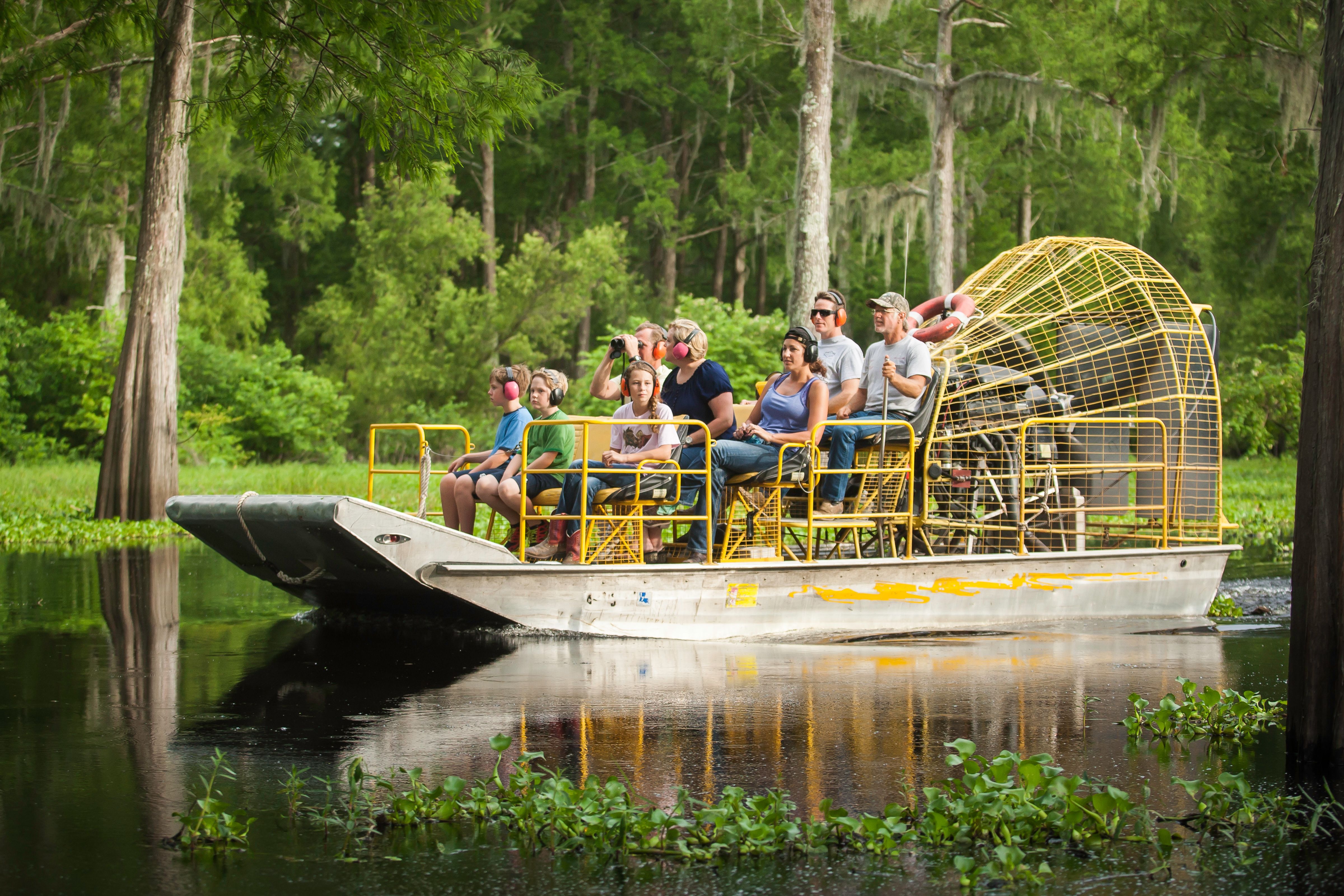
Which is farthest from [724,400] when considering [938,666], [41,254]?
[41,254]

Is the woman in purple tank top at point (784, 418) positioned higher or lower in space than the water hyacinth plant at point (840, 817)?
higher

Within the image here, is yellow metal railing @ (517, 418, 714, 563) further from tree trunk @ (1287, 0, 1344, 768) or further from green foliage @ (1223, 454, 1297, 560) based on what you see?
green foliage @ (1223, 454, 1297, 560)

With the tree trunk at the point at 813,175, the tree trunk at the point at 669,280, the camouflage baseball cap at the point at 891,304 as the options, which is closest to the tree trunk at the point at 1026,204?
the tree trunk at the point at 669,280

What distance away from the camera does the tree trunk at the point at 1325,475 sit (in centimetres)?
583

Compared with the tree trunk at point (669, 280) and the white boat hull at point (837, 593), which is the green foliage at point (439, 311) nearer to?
the tree trunk at point (669, 280)

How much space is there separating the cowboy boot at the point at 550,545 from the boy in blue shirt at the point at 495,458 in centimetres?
53

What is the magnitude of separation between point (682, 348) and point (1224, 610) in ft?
18.0

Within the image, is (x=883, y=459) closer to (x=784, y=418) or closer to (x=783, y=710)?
(x=784, y=418)

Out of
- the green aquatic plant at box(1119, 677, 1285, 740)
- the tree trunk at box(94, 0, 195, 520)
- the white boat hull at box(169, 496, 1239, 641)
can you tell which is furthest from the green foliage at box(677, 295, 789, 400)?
the green aquatic plant at box(1119, 677, 1285, 740)

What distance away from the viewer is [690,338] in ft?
35.0

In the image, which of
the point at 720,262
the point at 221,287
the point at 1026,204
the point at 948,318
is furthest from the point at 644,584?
the point at 720,262

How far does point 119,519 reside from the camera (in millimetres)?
19516

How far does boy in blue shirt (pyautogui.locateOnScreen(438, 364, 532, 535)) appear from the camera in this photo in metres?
10.5

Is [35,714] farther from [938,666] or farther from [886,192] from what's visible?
[886,192]
